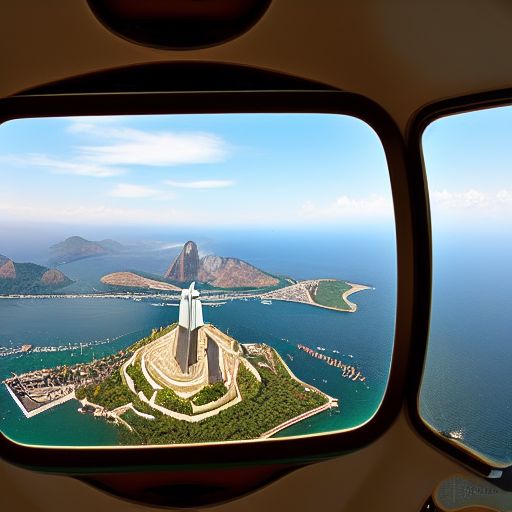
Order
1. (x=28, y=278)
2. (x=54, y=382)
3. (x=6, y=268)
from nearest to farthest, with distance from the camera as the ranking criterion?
(x=6, y=268) → (x=28, y=278) → (x=54, y=382)

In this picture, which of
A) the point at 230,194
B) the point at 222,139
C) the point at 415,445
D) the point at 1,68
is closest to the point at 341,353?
the point at 415,445

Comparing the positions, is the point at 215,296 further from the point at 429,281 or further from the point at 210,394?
the point at 429,281

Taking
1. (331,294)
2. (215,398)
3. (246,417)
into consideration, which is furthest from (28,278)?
(331,294)

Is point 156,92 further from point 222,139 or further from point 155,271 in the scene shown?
point 155,271

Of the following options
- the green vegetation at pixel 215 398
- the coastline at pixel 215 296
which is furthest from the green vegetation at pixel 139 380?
the coastline at pixel 215 296

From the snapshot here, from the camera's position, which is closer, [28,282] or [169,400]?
[28,282]

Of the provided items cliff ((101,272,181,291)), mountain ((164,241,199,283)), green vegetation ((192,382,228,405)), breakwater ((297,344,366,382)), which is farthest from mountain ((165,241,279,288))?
green vegetation ((192,382,228,405))
